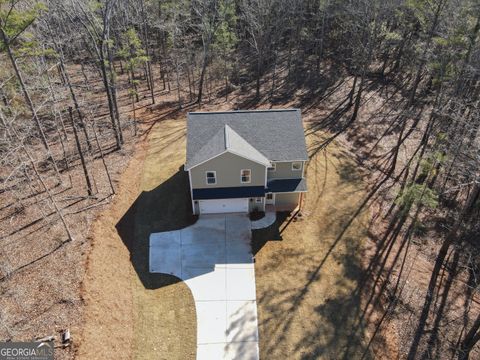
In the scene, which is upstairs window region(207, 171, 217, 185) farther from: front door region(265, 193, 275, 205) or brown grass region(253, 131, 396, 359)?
brown grass region(253, 131, 396, 359)

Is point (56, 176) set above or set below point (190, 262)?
above

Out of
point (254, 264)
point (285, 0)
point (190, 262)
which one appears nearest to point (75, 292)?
point (190, 262)

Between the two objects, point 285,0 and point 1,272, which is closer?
point 1,272

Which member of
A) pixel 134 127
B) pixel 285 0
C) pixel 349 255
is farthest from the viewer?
pixel 285 0

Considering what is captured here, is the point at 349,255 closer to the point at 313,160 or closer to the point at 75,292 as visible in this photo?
the point at 313,160

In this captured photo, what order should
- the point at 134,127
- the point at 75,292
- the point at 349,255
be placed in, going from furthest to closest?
the point at 134,127 < the point at 349,255 < the point at 75,292

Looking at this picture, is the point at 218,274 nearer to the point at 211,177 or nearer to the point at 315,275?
the point at 315,275

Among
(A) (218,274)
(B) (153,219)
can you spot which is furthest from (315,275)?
(B) (153,219)

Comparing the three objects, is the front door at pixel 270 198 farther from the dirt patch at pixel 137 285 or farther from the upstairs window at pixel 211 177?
the dirt patch at pixel 137 285
